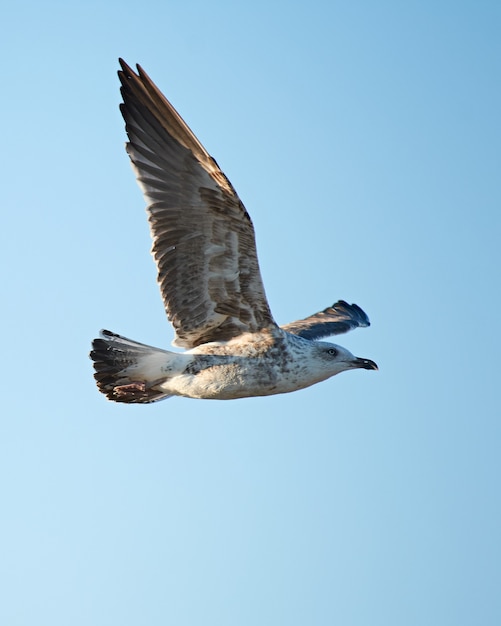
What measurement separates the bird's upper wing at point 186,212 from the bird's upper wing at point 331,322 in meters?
2.78

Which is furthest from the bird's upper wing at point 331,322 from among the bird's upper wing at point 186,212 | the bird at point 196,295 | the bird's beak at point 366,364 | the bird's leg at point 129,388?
the bird's leg at point 129,388

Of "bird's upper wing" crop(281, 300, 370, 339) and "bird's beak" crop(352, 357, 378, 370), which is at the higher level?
"bird's upper wing" crop(281, 300, 370, 339)

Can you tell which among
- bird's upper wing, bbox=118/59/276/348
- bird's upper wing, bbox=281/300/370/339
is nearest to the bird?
bird's upper wing, bbox=118/59/276/348

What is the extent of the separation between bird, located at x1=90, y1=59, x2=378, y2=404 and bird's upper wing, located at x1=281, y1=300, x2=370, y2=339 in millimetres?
2199

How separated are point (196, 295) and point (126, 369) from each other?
4.02 ft

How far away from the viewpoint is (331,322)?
18.2 metres

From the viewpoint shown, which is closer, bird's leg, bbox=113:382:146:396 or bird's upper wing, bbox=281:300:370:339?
bird's leg, bbox=113:382:146:396

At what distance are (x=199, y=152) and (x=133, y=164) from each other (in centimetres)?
80

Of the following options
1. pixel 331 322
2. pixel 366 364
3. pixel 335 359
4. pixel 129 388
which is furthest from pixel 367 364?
pixel 331 322

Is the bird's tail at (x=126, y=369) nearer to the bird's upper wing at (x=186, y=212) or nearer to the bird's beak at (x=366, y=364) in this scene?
the bird's upper wing at (x=186, y=212)

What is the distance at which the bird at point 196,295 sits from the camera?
13664mm

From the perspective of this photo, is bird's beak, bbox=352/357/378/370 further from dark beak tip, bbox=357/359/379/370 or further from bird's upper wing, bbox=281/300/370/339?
bird's upper wing, bbox=281/300/370/339

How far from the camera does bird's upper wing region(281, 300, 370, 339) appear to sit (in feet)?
56.7

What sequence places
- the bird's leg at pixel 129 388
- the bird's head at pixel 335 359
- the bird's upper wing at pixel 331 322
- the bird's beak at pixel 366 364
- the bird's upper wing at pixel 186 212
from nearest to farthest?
the bird's upper wing at pixel 186 212 → the bird's leg at pixel 129 388 → the bird's head at pixel 335 359 → the bird's beak at pixel 366 364 → the bird's upper wing at pixel 331 322
